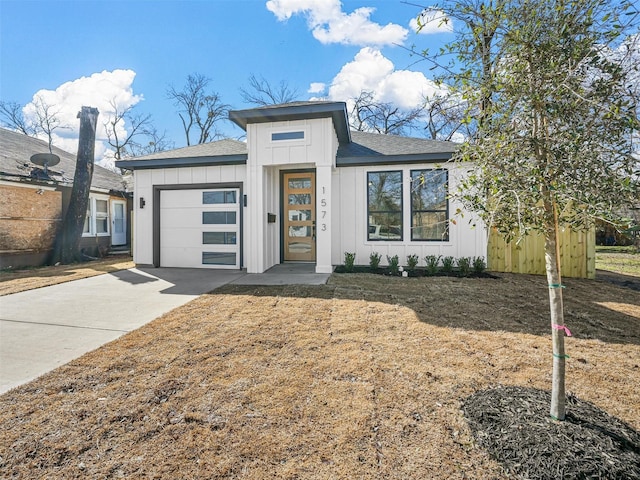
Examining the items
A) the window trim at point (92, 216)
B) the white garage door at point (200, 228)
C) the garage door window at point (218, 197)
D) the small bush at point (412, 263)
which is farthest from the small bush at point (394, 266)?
the window trim at point (92, 216)

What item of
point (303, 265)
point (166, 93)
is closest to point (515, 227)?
point (303, 265)

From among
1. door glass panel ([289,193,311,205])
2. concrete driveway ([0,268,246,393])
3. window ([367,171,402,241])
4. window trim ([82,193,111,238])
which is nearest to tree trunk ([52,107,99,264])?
window trim ([82,193,111,238])

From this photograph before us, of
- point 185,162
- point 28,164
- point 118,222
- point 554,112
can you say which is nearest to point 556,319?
point 554,112

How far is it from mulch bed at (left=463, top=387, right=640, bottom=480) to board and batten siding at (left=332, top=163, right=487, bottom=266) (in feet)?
18.3

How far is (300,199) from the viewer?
8750 mm

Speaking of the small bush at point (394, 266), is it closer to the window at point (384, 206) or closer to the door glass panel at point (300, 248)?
the window at point (384, 206)

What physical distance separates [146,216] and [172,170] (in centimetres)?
144

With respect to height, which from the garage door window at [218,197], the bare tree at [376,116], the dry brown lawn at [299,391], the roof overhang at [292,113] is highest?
the bare tree at [376,116]

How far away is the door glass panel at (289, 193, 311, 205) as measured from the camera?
28.6ft

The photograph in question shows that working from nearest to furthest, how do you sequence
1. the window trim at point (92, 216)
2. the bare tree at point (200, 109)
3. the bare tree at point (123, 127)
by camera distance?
the window trim at point (92, 216) < the bare tree at point (123, 127) < the bare tree at point (200, 109)

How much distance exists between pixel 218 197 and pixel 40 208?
20.5 ft

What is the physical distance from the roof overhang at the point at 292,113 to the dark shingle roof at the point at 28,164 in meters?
7.40

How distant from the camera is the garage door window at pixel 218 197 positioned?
8188mm

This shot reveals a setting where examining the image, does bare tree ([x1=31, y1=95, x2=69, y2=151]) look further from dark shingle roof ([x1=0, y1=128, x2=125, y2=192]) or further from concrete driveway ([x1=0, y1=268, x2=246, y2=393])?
concrete driveway ([x1=0, y1=268, x2=246, y2=393])
